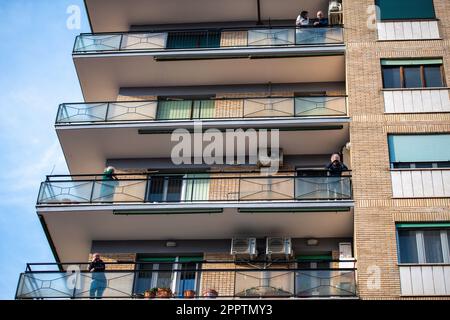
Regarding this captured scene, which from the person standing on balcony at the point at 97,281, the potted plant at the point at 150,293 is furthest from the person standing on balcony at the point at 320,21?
the person standing on balcony at the point at 97,281

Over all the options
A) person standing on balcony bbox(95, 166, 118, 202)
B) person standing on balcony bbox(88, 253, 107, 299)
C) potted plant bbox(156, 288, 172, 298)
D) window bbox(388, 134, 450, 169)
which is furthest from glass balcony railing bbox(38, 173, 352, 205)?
potted plant bbox(156, 288, 172, 298)

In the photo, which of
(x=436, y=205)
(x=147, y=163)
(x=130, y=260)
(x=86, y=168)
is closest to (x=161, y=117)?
(x=147, y=163)

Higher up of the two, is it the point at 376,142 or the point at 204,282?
the point at 376,142

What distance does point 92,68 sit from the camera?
24.4 m

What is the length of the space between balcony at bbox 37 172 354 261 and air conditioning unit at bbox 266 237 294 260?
1.00 feet

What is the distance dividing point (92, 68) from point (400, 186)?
36.8 ft

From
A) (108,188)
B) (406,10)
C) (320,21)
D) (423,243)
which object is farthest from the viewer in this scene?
(320,21)

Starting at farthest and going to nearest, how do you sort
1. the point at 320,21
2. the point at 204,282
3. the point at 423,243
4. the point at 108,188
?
1. the point at 320,21
2. the point at 108,188
3. the point at 204,282
4. the point at 423,243

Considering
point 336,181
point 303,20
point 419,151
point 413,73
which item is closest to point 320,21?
point 303,20

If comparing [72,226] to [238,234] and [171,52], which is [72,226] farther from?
[171,52]

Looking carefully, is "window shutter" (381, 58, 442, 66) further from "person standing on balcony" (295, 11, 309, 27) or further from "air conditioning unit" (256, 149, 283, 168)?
"air conditioning unit" (256, 149, 283, 168)

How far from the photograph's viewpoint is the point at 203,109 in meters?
23.2

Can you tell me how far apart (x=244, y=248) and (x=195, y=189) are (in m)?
2.36

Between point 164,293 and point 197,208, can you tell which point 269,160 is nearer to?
point 197,208
